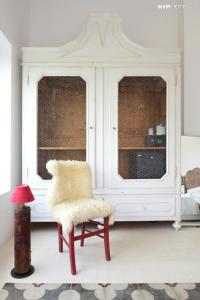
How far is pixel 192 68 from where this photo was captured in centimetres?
270

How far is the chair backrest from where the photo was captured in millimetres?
1927

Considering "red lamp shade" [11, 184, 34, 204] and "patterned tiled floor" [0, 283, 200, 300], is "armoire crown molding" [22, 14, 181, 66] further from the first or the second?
"patterned tiled floor" [0, 283, 200, 300]

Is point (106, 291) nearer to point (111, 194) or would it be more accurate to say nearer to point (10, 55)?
point (111, 194)

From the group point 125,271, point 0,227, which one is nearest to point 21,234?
point 0,227

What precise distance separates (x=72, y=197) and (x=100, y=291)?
0.84 metres

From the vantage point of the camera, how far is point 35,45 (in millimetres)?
2715

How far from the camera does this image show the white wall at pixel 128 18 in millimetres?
2750

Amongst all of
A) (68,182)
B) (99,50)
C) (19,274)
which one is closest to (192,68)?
(99,50)

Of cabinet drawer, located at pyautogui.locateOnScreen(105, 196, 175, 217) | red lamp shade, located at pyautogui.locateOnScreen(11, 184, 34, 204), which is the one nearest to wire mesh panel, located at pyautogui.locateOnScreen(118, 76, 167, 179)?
cabinet drawer, located at pyautogui.locateOnScreen(105, 196, 175, 217)

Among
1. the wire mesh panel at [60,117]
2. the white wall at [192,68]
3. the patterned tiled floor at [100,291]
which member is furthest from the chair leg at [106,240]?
the white wall at [192,68]

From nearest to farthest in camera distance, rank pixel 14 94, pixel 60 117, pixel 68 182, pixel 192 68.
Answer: pixel 68 182
pixel 14 94
pixel 60 117
pixel 192 68

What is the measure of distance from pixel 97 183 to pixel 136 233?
2.39 ft

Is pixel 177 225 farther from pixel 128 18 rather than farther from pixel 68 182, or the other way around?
pixel 128 18

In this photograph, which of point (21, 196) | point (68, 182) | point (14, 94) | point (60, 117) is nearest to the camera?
point (21, 196)
